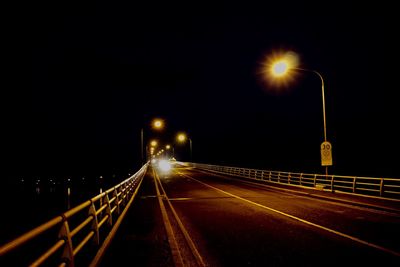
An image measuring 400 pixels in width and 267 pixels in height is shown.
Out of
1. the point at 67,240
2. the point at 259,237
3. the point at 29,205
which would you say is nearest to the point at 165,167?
the point at 29,205

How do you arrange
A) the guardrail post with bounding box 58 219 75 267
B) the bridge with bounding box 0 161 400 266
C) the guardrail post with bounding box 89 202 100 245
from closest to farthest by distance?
the guardrail post with bounding box 58 219 75 267, the bridge with bounding box 0 161 400 266, the guardrail post with bounding box 89 202 100 245

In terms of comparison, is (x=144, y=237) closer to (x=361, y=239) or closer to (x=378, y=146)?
(x=361, y=239)

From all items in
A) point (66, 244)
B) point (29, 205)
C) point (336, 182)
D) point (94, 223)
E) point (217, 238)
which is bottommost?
point (336, 182)

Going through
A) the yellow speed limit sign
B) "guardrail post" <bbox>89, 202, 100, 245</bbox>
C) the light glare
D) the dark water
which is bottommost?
the light glare

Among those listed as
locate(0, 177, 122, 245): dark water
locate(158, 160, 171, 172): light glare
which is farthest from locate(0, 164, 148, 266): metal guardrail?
locate(158, 160, 171, 172): light glare

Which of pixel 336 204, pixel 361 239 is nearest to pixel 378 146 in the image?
pixel 336 204

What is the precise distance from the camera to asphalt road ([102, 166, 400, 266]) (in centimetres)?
644

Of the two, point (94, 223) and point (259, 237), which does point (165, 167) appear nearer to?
point (259, 237)

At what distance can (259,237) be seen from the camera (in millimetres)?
8250

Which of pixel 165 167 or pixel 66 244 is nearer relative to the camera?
pixel 66 244

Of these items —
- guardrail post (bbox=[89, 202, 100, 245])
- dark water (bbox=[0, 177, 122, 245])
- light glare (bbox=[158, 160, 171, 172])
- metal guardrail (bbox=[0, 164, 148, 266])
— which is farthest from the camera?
light glare (bbox=[158, 160, 171, 172])

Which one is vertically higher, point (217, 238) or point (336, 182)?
point (217, 238)

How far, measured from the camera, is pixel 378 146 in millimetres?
106938

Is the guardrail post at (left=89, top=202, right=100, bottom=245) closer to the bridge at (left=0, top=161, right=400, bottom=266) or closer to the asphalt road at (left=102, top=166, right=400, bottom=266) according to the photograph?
the bridge at (left=0, top=161, right=400, bottom=266)
